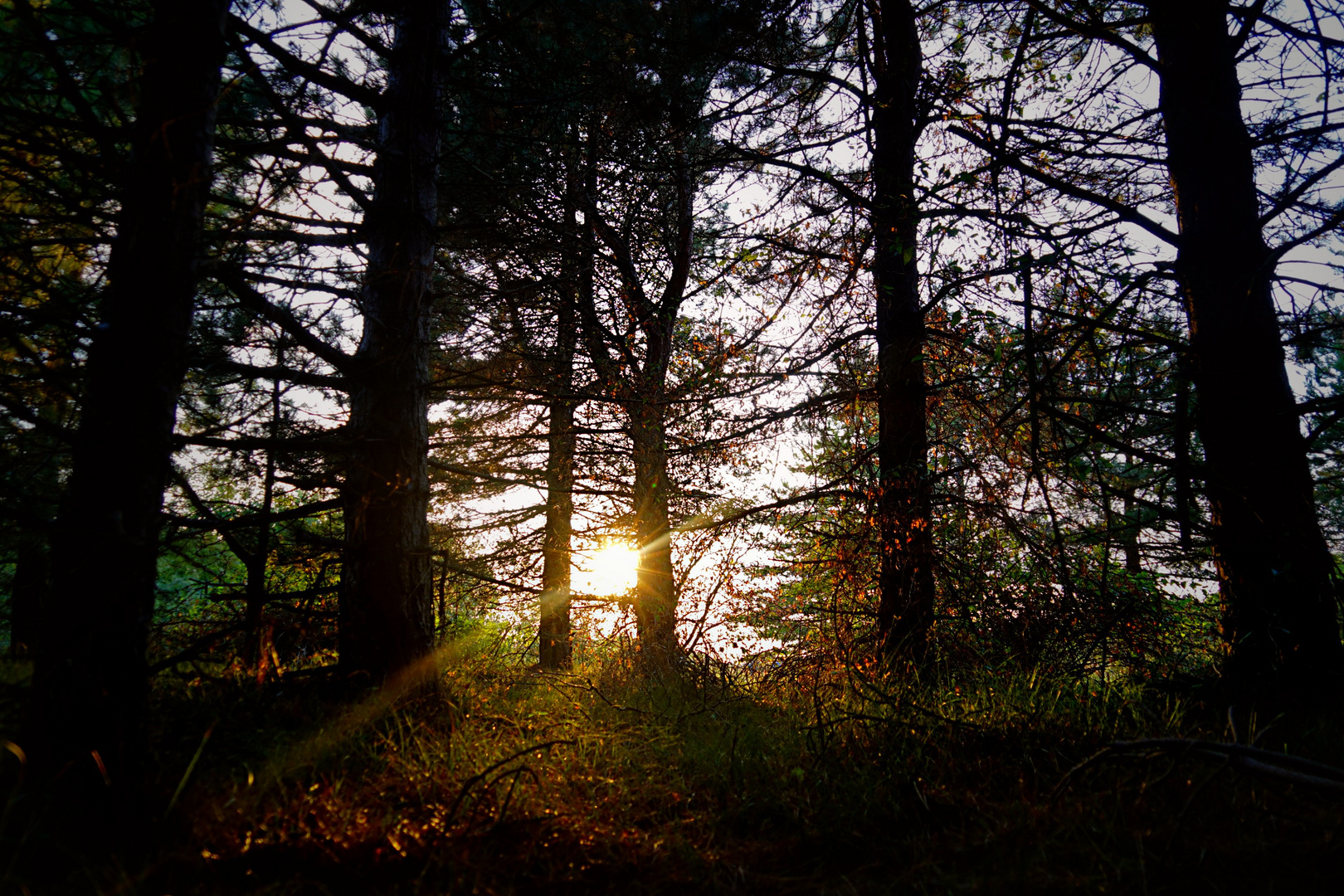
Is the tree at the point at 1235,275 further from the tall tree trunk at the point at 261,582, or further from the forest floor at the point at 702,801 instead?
the tall tree trunk at the point at 261,582

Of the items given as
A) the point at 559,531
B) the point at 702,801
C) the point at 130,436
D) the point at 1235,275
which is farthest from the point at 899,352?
the point at 559,531

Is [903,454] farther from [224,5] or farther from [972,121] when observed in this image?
[224,5]

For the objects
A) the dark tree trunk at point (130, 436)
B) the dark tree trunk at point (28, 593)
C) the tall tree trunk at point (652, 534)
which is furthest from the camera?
the tall tree trunk at point (652, 534)

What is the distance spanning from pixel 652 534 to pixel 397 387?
4578 millimetres

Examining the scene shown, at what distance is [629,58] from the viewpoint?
595cm

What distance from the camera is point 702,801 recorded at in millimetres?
2848

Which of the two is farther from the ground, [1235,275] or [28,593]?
[1235,275]

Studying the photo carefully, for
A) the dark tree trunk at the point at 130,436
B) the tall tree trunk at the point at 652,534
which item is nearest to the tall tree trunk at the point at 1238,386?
the tall tree trunk at the point at 652,534

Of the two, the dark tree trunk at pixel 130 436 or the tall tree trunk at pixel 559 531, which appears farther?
the tall tree trunk at pixel 559 531

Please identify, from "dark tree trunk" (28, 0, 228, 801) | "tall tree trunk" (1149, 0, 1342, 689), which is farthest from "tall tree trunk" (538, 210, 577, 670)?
"tall tree trunk" (1149, 0, 1342, 689)

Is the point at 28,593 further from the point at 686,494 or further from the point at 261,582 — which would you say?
the point at 686,494

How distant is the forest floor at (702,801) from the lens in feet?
6.57

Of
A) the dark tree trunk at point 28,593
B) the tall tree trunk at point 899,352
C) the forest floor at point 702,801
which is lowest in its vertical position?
the forest floor at point 702,801

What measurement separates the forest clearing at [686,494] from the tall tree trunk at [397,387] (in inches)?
1.3
